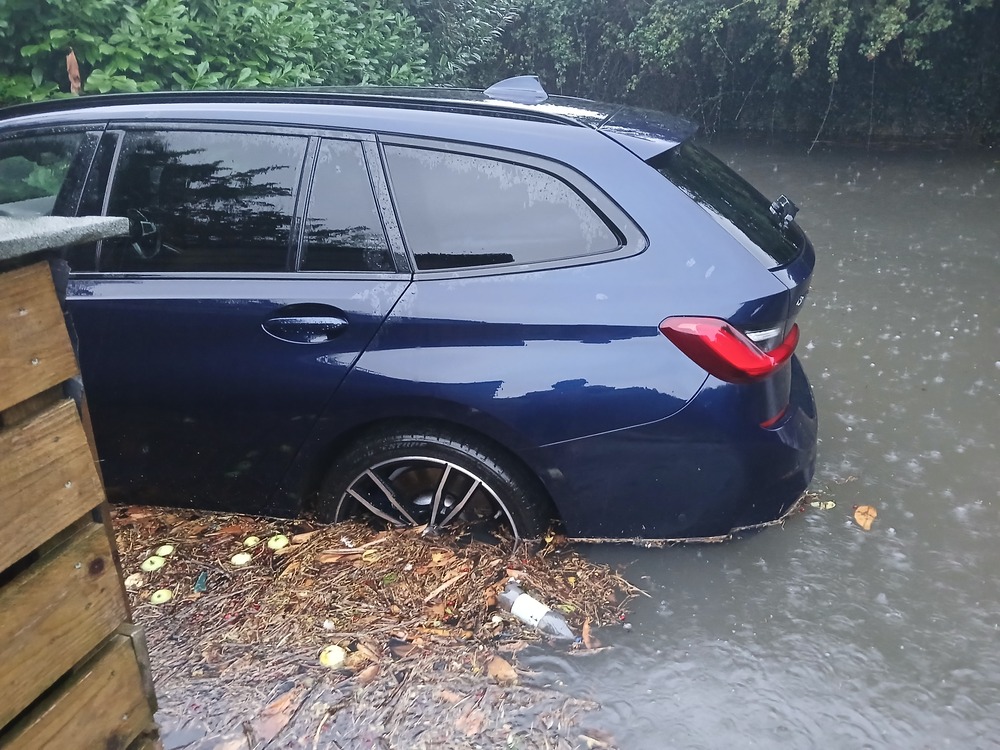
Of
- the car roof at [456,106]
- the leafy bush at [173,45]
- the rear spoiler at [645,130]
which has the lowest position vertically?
the rear spoiler at [645,130]

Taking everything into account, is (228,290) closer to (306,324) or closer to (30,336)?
(306,324)

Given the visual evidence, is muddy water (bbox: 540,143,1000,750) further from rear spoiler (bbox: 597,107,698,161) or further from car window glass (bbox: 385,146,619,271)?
rear spoiler (bbox: 597,107,698,161)

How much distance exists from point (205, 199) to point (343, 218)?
0.56 metres

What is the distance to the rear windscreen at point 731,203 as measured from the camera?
9.38 ft

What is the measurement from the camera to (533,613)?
9.34 ft

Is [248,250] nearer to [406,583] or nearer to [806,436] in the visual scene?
[406,583]

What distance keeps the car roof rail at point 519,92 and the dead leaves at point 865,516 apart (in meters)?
2.22

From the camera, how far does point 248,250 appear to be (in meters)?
3.02

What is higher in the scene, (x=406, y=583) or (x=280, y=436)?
(x=280, y=436)

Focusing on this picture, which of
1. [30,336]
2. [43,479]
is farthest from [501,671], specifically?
[30,336]

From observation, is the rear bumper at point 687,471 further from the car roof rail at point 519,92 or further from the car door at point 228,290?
the car roof rail at point 519,92

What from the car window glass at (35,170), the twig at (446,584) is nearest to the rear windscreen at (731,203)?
the twig at (446,584)

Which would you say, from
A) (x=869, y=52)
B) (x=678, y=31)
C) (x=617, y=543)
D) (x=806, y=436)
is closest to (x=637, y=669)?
(x=617, y=543)

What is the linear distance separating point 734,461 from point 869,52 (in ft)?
27.3
